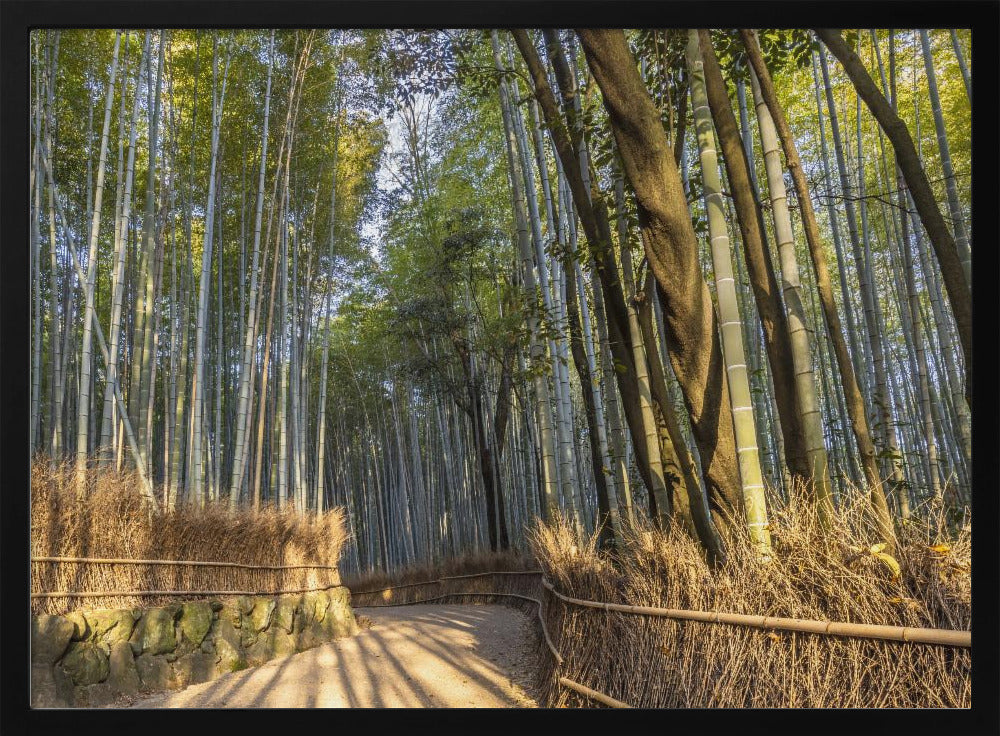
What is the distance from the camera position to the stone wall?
312cm

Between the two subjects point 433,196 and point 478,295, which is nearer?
point 433,196

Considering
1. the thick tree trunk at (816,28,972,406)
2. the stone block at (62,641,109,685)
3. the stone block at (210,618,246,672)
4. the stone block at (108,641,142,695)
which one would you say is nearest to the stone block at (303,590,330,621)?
the stone block at (210,618,246,672)

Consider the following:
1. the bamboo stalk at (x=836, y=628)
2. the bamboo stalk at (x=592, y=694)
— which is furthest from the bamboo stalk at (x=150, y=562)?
the bamboo stalk at (x=836, y=628)

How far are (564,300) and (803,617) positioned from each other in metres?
5.40

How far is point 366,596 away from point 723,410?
1014cm

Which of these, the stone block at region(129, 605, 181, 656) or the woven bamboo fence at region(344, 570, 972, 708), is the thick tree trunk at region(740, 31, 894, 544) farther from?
the stone block at region(129, 605, 181, 656)

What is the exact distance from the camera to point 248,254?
8.20 m

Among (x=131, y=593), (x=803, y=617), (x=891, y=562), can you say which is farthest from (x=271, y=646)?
(x=891, y=562)

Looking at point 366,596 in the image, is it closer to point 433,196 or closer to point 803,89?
point 433,196

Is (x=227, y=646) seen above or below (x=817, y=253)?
below

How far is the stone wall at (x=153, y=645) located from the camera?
10.2 feet

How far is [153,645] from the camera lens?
3789mm

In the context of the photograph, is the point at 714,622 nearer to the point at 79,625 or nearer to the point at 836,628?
the point at 836,628

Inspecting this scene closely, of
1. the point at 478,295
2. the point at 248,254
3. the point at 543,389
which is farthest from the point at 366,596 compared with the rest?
the point at 543,389
